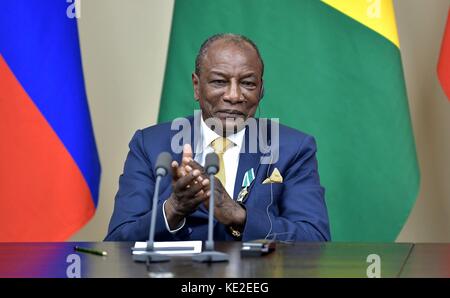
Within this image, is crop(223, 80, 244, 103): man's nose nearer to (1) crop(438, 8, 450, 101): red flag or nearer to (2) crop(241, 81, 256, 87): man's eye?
(2) crop(241, 81, 256, 87): man's eye

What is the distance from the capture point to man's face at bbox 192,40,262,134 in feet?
11.0

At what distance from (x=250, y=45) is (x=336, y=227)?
1.16 m

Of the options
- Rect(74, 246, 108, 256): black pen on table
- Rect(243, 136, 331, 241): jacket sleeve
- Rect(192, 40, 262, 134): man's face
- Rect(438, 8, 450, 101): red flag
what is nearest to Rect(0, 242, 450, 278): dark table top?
Rect(74, 246, 108, 256): black pen on table

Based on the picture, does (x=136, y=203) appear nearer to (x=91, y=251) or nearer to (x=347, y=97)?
(x=91, y=251)

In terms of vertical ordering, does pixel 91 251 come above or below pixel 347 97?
below

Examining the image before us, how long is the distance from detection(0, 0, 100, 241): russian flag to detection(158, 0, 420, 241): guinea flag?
27.6 inches

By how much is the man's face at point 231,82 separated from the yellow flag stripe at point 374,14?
0.92 metres

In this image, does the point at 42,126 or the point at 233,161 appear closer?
the point at 233,161

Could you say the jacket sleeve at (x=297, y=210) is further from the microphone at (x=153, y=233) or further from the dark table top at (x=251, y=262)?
the microphone at (x=153, y=233)

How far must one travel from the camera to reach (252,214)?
119 inches

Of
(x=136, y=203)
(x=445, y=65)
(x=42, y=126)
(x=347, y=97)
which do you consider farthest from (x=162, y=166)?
(x=445, y=65)

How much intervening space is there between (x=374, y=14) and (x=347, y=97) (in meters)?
0.41

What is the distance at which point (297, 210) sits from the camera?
10.6 feet
